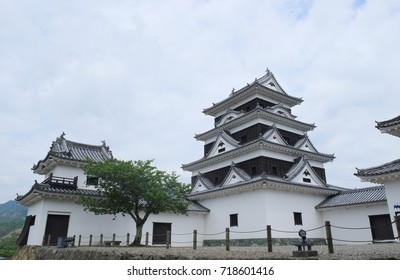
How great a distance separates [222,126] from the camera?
2745cm

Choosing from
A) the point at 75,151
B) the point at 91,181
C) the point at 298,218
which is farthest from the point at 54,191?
the point at 298,218

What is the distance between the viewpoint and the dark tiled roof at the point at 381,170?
13523 mm

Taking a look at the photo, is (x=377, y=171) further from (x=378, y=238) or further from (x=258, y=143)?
(x=258, y=143)

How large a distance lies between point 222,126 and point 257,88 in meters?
4.82

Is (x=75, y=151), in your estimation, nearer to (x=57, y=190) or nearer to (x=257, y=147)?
(x=57, y=190)

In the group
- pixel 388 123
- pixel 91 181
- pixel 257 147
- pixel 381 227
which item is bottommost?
pixel 381 227

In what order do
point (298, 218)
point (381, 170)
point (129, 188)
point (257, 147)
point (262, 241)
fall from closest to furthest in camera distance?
point (381, 170) < point (129, 188) < point (262, 241) < point (298, 218) < point (257, 147)

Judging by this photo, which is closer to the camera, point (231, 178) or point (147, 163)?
point (147, 163)

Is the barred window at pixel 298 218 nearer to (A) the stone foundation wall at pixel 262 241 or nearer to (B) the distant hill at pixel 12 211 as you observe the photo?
(A) the stone foundation wall at pixel 262 241

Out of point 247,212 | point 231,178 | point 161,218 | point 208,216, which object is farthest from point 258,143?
point 161,218

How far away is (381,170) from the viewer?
46.1ft

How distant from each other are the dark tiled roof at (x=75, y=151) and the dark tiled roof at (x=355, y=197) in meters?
18.1

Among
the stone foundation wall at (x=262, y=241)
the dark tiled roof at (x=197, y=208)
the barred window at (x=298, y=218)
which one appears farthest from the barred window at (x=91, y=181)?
the barred window at (x=298, y=218)

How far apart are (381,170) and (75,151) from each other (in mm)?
20518
